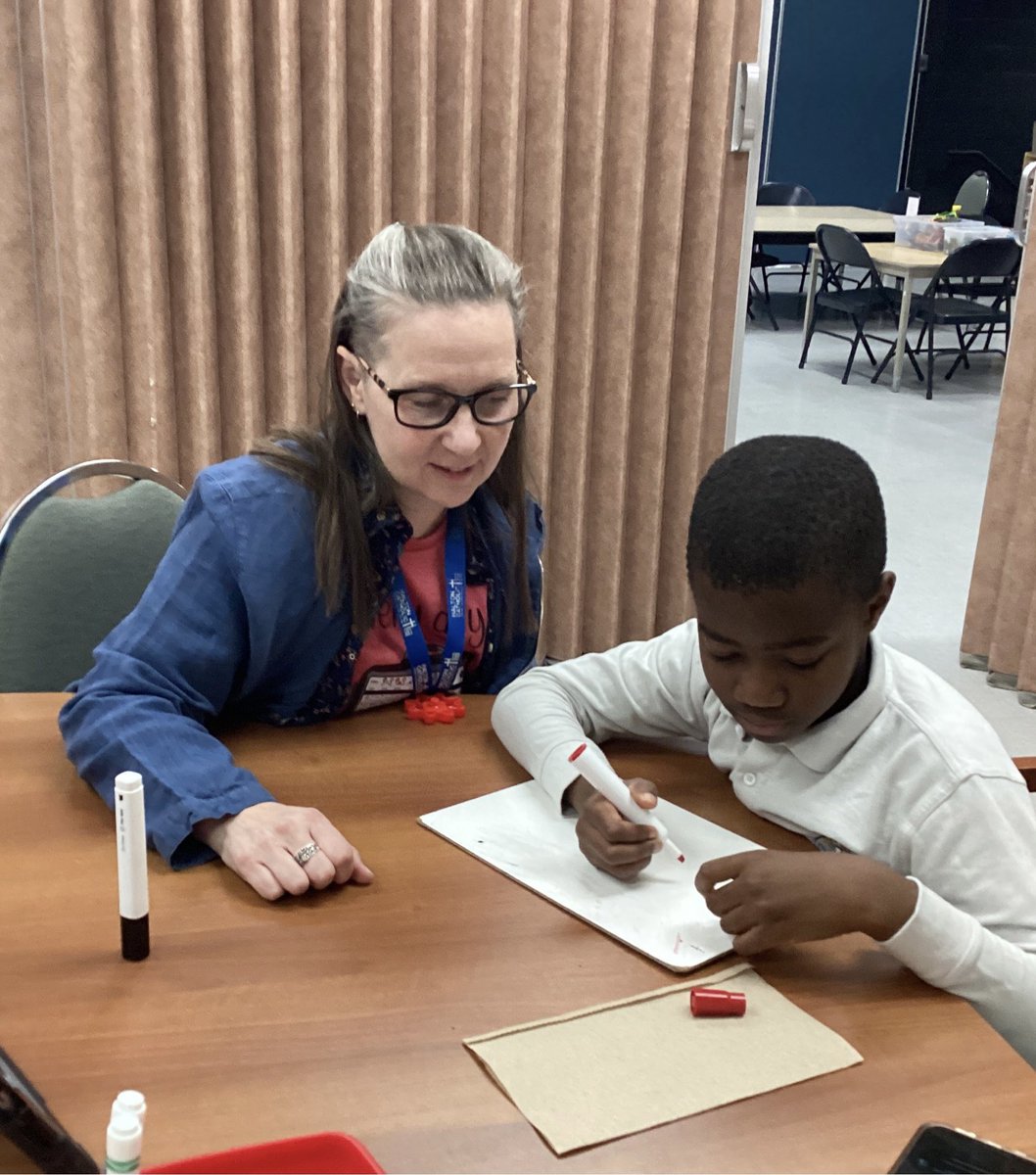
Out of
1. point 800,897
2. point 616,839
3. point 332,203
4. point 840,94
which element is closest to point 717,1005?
point 800,897

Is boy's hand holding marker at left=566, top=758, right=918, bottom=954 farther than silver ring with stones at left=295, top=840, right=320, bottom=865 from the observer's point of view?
No

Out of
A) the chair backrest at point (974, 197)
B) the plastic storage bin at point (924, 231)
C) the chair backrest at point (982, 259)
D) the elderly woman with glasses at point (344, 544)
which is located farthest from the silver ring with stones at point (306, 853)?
the chair backrest at point (974, 197)

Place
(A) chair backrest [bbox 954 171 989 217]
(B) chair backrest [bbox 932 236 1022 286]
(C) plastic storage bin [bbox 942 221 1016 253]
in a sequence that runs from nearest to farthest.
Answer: (B) chair backrest [bbox 932 236 1022 286] < (C) plastic storage bin [bbox 942 221 1016 253] < (A) chair backrest [bbox 954 171 989 217]

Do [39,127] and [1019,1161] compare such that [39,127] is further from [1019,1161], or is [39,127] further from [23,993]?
[1019,1161]

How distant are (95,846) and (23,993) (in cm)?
23

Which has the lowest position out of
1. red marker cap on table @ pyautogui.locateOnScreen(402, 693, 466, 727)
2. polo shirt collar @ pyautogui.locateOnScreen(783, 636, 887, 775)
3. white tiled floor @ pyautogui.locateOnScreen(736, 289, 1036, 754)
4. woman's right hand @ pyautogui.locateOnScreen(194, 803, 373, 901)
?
white tiled floor @ pyautogui.locateOnScreen(736, 289, 1036, 754)

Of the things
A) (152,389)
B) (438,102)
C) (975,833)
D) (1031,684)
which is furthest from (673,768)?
(1031,684)

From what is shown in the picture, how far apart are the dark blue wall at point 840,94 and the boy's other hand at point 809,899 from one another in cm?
991

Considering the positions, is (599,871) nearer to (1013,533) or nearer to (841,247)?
(1013,533)

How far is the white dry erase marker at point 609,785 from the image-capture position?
1.17 m

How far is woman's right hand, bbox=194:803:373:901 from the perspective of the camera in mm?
1155

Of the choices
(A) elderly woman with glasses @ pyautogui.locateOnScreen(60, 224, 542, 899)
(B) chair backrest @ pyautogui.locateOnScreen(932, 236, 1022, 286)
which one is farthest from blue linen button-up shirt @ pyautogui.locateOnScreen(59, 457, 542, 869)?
(B) chair backrest @ pyautogui.locateOnScreen(932, 236, 1022, 286)

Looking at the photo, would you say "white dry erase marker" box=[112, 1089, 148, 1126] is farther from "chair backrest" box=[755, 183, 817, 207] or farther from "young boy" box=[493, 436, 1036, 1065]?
"chair backrest" box=[755, 183, 817, 207]

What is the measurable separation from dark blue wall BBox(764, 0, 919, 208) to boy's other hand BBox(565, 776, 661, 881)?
9785 millimetres
